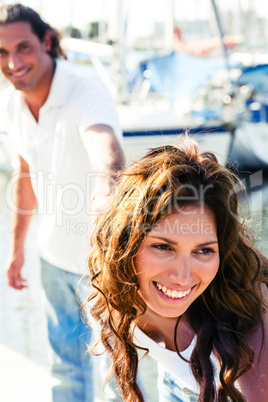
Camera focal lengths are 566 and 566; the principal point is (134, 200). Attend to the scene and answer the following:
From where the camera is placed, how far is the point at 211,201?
1418 millimetres

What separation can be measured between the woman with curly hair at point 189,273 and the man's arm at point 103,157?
0.47 feet

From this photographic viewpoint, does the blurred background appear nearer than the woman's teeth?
No

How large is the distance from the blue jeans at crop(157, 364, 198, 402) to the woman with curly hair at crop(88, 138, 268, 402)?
0.07 m

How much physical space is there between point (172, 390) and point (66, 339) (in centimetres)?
55

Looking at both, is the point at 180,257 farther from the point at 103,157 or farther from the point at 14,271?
the point at 14,271

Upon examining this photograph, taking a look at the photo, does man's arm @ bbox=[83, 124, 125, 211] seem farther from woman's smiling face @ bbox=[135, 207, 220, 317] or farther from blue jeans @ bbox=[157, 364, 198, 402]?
blue jeans @ bbox=[157, 364, 198, 402]

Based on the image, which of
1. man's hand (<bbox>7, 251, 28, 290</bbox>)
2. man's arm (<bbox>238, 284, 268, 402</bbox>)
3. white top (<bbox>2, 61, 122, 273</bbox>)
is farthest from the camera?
man's hand (<bbox>7, 251, 28, 290</bbox>)

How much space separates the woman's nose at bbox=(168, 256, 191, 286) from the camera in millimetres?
1388

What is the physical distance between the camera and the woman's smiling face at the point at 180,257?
1396 millimetres

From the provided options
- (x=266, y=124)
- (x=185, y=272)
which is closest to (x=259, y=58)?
(x=266, y=124)

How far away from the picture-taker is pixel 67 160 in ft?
6.83

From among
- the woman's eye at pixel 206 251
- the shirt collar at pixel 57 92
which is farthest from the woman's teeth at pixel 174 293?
the shirt collar at pixel 57 92

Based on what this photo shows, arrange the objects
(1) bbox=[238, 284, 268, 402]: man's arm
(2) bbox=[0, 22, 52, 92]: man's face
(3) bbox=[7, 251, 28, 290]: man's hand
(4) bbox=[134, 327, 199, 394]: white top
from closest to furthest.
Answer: (1) bbox=[238, 284, 268, 402]: man's arm < (4) bbox=[134, 327, 199, 394]: white top < (2) bbox=[0, 22, 52, 92]: man's face < (3) bbox=[7, 251, 28, 290]: man's hand

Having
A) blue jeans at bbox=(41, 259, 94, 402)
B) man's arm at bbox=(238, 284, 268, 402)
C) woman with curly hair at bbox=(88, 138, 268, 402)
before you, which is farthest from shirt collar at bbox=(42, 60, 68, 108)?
man's arm at bbox=(238, 284, 268, 402)
